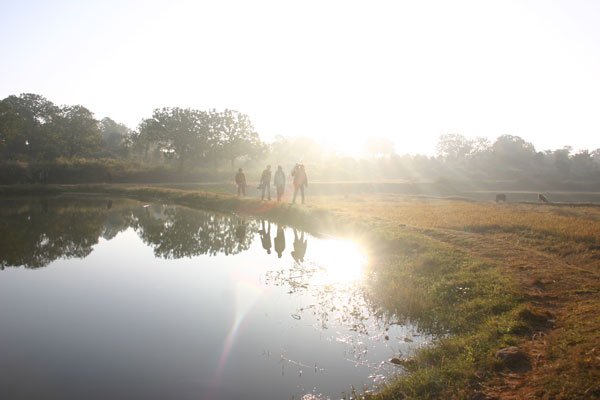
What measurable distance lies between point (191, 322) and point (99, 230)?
14.0 meters

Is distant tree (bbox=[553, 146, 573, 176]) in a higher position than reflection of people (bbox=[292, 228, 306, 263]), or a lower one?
higher

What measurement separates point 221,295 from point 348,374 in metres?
4.91

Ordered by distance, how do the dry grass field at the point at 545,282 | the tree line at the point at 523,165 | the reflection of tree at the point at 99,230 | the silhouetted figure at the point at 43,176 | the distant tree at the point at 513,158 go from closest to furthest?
the dry grass field at the point at 545,282, the reflection of tree at the point at 99,230, the silhouetted figure at the point at 43,176, the tree line at the point at 523,165, the distant tree at the point at 513,158

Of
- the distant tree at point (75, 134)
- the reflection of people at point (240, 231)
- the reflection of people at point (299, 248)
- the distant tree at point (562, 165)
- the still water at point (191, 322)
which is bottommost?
the still water at point (191, 322)

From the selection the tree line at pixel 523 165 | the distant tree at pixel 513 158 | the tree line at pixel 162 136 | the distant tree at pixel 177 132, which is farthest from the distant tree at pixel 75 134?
the distant tree at pixel 513 158

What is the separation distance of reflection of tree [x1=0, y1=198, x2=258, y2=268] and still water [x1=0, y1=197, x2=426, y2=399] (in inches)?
7.3

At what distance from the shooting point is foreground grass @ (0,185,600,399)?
5.80 m

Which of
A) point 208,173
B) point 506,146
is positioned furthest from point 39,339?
point 506,146

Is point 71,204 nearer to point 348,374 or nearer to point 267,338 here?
point 267,338

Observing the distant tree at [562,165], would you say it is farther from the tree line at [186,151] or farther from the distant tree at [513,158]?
the distant tree at [513,158]

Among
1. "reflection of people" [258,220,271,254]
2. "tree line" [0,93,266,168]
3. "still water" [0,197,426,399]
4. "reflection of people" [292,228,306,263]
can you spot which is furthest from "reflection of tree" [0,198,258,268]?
"tree line" [0,93,266,168]

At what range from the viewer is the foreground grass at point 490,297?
5.80m

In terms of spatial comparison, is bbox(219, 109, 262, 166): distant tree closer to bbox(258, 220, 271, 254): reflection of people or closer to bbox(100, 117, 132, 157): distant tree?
bbox(100, 117, 132, 157): distant tree

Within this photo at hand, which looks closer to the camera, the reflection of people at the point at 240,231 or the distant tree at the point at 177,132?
the reflection of people at the point at 240,231
